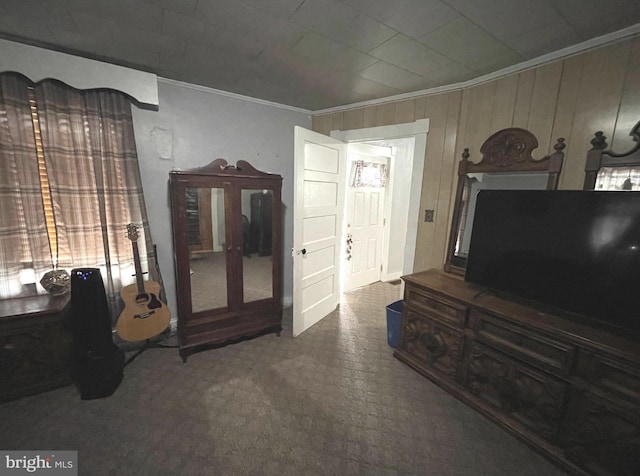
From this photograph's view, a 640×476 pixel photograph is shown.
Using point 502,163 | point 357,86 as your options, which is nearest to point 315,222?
point 357,86

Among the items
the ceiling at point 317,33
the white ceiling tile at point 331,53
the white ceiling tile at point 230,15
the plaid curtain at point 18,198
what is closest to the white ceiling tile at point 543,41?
the ceiling at point 317,33

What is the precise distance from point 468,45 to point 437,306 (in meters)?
1.74

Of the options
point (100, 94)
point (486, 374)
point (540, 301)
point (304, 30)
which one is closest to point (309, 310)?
point (486, 374)

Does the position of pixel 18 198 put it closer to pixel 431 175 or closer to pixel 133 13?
pixel 133 13

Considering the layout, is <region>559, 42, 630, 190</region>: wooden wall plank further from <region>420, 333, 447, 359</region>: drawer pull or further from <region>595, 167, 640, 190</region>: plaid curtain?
<region>420, 333, 447, 359</region>: drawer pull

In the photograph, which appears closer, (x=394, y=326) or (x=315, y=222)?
(x=394, y=326)

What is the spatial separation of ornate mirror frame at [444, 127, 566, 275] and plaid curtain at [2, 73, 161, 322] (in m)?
2.68

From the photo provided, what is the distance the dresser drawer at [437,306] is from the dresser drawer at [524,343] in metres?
0.07

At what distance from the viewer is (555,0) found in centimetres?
122

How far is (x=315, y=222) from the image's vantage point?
2.60 metres

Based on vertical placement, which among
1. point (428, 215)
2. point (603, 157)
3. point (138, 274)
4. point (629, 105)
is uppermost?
point (629, 105)

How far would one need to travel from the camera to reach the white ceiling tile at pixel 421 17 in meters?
1.29

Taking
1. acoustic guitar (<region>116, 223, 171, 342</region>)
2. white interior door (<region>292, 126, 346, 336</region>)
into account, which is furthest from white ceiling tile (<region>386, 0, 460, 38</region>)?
acoustic guitar (<region>116, 223, 171, 342</region>)

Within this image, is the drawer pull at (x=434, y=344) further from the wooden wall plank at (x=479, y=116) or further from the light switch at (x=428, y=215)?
the wooden wall plank at (x=479, y=116)
